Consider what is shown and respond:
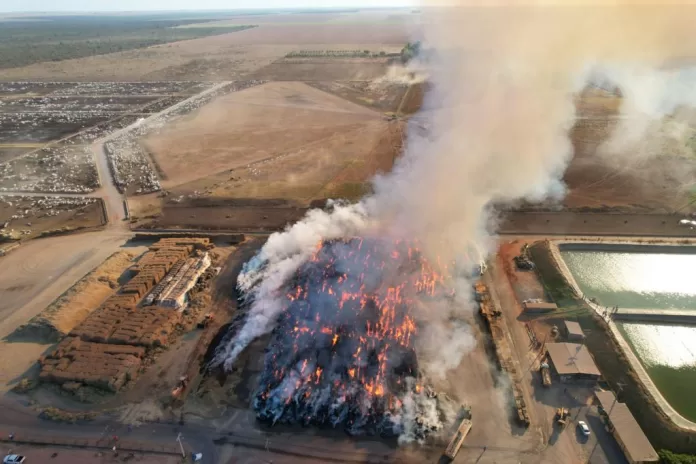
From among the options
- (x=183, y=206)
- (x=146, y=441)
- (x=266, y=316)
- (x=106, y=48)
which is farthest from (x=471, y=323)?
(x=106, y=48)

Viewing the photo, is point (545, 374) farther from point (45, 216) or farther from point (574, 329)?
point (45, 216)

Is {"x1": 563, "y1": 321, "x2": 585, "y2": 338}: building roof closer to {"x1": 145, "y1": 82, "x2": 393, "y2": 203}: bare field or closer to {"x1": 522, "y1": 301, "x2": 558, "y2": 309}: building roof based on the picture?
{"x1": 522, "y1": 301, "x2": 558, "y2": 309}: building roof

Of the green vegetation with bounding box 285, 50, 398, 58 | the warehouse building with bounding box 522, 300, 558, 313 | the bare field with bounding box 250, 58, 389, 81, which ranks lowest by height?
the warehouse building with bounding box 522, 300, 558, 313

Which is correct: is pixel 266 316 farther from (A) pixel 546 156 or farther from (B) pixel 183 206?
(A) pixel 546 156

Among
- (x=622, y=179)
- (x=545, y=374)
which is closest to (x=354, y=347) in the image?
(x=545, y=374)

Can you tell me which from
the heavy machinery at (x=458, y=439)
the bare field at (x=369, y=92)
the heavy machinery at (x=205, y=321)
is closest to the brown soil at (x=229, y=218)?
the heavy machinery at (x=205, y=321)

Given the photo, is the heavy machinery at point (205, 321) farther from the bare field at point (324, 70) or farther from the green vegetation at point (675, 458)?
the bare field at point (324, 70)

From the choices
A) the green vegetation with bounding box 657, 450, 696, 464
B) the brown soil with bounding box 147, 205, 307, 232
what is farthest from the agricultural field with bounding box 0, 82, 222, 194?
the green vegetation with bounding box 657, 450, 696, 464
